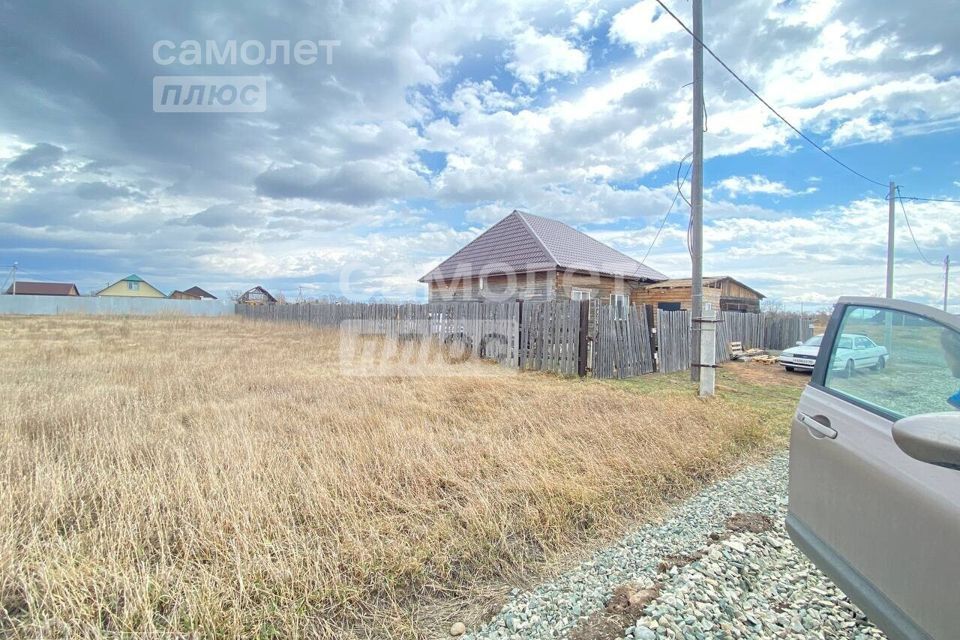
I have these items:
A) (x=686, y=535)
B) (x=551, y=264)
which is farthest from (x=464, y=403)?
(x=551, y=264)

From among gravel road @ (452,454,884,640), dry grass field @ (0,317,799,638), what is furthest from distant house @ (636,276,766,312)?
gravel road @ (452,454,884,640)

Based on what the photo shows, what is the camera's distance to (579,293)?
54.3 ft

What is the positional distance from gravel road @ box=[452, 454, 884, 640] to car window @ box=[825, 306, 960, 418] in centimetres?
107

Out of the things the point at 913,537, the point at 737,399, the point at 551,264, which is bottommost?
the point at 737,399

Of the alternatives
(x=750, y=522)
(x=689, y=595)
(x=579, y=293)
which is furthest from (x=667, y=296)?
(x=689, y=595)

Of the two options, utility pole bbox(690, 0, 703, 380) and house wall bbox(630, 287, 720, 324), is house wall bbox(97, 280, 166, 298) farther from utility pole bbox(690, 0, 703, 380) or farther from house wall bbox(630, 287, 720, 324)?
utility pole bbox(690, 0, 703, 380)

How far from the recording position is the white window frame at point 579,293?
16.2 m

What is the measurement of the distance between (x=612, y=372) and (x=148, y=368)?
9916mm

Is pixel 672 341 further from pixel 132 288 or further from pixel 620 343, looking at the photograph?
pixel 132 288

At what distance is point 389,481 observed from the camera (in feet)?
10.7

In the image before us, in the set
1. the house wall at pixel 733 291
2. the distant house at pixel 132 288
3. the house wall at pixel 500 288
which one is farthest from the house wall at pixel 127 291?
the house wall at pixel 733 291

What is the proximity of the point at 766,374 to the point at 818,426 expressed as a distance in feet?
35.9

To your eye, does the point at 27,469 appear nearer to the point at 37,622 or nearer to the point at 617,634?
the point at 37,622

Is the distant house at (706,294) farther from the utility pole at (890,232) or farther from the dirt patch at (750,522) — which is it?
the dirt patch at (750,522)
